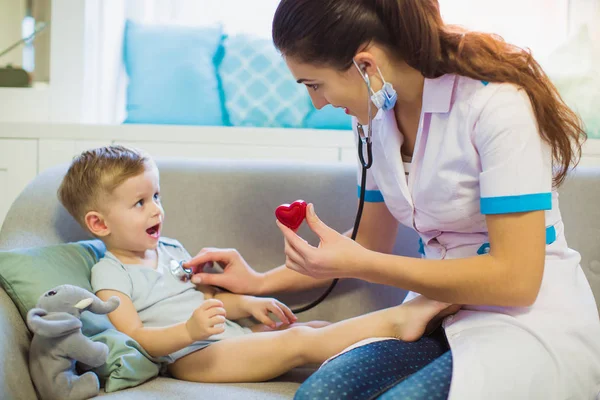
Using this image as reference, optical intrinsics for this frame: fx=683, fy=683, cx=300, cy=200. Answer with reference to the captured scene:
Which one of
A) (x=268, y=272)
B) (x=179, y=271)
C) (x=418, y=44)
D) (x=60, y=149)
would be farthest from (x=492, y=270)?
(x=60, y=149)

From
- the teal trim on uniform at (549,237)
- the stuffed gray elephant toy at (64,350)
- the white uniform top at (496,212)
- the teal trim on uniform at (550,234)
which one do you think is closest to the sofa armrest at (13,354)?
the stuffed gray elephant toy at (64,350)

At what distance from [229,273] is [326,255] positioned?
52cm

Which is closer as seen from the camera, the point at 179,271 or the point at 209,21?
the point at 179,271

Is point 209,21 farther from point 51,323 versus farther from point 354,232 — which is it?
point 51,323

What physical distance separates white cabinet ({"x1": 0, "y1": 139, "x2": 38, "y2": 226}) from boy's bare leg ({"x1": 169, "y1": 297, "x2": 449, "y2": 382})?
1126 millimetres

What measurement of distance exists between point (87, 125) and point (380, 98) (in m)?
1.32

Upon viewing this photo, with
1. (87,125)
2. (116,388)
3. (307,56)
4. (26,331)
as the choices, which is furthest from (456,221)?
(87,125)

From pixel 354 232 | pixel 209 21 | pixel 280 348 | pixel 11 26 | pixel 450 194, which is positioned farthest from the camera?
pixel 209 21

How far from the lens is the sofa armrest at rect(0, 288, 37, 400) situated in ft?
4.02

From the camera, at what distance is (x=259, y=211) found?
5.85ft

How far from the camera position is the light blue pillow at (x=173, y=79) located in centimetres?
246

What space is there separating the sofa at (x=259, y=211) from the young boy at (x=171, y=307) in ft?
0.30

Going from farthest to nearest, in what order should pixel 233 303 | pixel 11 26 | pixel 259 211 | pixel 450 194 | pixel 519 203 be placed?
pixel 11 26 < pixel 259 211 < pixel 233 303 < pixel 450 194 < pixel 519 203

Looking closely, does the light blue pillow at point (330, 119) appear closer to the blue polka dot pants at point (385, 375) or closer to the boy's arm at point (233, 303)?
the boy's arm at point (233, 303)
